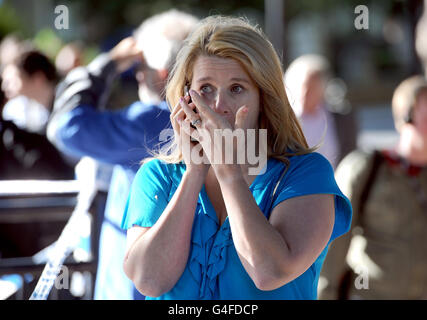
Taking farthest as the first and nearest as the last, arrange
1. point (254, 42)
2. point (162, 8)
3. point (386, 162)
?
point (162, 8)
point (386, 162)
point (254, 42)

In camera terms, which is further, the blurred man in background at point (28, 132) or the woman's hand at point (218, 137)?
the blurred man in background at point (28, 132)

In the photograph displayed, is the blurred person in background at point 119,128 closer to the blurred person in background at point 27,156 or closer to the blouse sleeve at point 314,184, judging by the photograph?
the blouse sleeve at point 314,184

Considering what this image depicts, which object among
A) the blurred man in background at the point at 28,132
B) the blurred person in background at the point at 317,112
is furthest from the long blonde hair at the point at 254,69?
the blurred person in background at the point at 317,112

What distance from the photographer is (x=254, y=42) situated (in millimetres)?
1870

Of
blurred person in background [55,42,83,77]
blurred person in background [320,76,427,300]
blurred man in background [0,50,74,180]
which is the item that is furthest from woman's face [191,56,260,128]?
blurred person in background [55,42,83,77]

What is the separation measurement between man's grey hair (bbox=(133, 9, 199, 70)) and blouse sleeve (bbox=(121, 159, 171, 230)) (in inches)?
31.3

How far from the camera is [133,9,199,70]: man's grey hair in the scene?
2715 mm

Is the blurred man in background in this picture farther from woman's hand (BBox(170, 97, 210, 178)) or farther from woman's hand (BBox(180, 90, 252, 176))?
woman's hand (BBox(180, 90, 252, 176))

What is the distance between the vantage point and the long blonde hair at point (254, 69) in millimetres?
1866

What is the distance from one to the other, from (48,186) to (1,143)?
4.32 feet

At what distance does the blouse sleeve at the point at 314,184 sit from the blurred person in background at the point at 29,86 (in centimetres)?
369

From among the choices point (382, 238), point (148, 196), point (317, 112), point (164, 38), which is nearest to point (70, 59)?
point (317, 112)
